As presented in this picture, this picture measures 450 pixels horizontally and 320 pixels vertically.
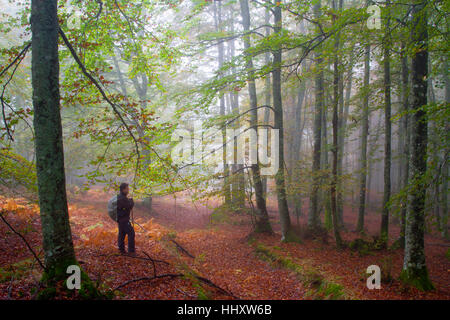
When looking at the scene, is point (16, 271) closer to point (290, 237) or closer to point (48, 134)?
point (48, 134)

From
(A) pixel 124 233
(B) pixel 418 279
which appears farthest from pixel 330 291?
(A) pixel 124 233

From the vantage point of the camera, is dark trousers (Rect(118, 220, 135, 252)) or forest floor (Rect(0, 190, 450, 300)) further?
dark trousers (Rect(118, 220, 135, 252))

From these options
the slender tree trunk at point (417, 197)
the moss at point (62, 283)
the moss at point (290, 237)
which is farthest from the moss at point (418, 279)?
the moss at point (62, 283)

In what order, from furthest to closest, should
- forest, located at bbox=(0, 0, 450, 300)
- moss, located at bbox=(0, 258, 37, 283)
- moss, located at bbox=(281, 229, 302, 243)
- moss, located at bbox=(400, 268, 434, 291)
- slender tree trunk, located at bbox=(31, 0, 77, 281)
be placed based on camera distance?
→ 1. moss, located at bbox=(281, 229, 302, 243)
2. moss, located at bbox=(400, 268, 434, 291)
3. moss, located at bbox=(0, 258, 37, 283)
4. forest, located at bbox=(0, 0, 450, 300)
5. slender tree trunk, located at bbox=(31, 0, 77, 281)

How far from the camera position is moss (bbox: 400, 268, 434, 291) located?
18.0 feet

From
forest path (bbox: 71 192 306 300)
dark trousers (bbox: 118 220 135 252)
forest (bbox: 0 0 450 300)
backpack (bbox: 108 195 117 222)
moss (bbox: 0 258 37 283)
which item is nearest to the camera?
forest (bbox: 0 0 450 300)

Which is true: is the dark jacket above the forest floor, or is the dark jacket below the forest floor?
above

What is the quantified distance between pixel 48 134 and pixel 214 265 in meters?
6.40

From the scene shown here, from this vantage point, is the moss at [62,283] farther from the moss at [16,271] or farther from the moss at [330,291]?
the moss at [330,291]

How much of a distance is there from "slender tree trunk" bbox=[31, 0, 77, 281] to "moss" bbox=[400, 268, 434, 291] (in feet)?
23.3

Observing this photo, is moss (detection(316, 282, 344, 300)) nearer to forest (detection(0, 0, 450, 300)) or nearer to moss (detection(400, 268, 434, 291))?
forest (detection(0, 0, 450, 300))

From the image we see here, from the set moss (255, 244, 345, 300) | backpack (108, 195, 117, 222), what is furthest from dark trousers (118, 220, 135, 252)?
moss (255, 244, 345, 300)
